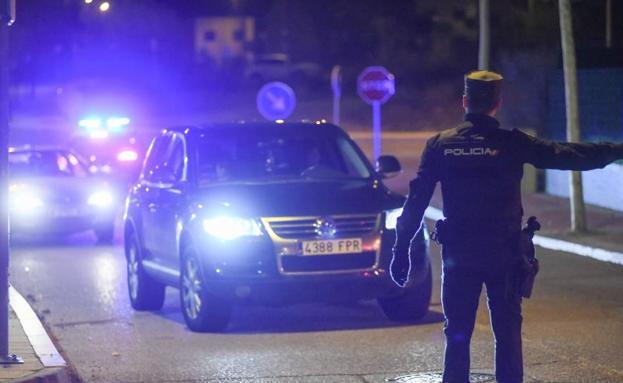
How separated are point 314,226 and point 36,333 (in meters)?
2.24

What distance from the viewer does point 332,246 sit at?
10906 mm

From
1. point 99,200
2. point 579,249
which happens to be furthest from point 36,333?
point 99,200

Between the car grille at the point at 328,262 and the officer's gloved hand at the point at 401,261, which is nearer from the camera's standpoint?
the officer's gloved hand at the point at 401,261

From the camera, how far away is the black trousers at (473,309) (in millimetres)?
6766

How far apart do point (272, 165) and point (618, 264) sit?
16.6 feet

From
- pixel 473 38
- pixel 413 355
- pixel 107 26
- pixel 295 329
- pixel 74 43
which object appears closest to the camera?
pixel 413 355

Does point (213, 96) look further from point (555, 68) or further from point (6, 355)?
point (6, 355)

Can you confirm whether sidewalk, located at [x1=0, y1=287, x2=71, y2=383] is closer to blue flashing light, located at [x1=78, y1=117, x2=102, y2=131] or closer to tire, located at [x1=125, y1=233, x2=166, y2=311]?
tire, located at [x1=125, y1=233, x2=166, y2=311]

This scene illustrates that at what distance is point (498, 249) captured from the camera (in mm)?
6730

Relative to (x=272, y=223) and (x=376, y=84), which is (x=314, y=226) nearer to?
(x=272, y=223)

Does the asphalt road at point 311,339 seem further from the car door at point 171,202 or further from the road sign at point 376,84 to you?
the road sign at point 376,84

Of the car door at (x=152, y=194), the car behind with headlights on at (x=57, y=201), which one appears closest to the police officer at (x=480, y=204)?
the car door at (x=152, y=194)

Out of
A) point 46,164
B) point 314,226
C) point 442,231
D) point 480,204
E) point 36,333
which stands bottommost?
point 36,333

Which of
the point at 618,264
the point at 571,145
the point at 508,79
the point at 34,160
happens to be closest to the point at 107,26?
the point at 508,79
